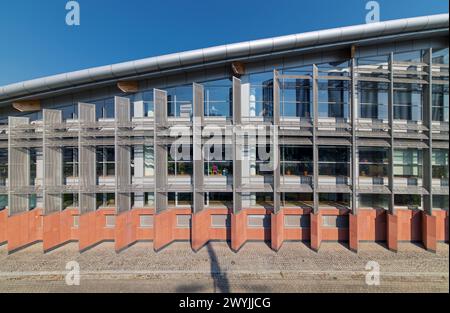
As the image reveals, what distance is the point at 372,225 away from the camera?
35.0 feet

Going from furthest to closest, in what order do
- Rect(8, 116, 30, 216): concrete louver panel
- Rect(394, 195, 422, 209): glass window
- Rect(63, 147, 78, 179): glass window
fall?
Rect(63, 147, 78, 179): glass window
Rect(394, 195, 422, 209): glass window
Rect(8, 116, 30, 216): concrete louver panel

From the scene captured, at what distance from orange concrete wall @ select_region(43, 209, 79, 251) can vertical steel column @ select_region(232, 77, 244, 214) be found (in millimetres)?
9711

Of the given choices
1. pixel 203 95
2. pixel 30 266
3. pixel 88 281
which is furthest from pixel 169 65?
pixel 30 266

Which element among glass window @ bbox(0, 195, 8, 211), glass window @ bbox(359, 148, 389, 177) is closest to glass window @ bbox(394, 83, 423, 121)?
glass window @ bbox(359, 148, 389, 177)

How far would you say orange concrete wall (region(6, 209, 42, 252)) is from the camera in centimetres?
1030

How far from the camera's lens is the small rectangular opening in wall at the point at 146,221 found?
1105cm

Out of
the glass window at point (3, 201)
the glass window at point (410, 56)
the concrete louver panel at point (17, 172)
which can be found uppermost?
the glass window at point (410, 56)

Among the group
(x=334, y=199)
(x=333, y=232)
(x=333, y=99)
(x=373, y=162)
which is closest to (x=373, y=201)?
(x=334, y=199)

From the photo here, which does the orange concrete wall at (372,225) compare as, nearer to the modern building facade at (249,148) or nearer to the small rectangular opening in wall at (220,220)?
the modern building facade at (249,148)

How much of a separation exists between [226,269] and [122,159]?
7.89 metres

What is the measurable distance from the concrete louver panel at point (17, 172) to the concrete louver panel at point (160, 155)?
8.06 m

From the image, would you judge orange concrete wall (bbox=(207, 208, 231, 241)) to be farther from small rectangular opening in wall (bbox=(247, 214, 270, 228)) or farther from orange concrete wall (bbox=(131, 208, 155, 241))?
orange concrete wall (bbox=(131, 208, 155, 241))

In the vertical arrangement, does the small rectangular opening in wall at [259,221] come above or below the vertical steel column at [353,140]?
below

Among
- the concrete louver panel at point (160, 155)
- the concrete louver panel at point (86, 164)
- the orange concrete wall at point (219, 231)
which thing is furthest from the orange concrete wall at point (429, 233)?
the concrete louver panel at point (86, 164)
